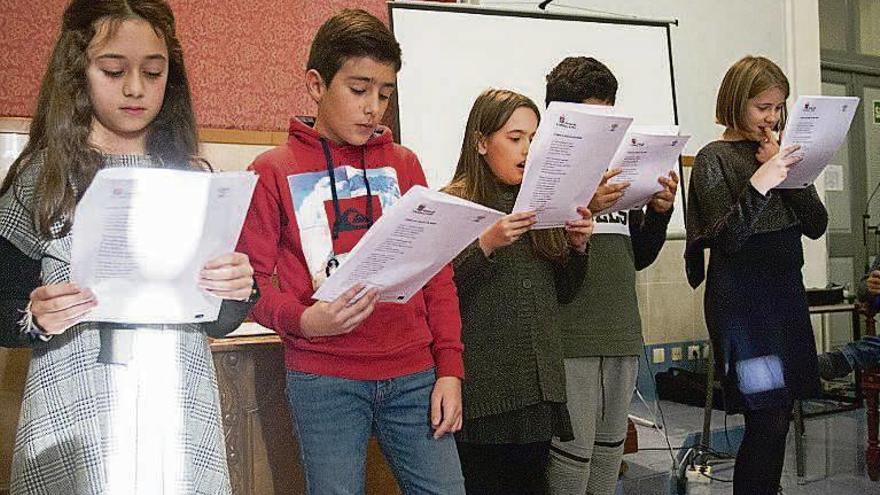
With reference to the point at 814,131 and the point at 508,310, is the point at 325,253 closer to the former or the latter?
the point at 508,310

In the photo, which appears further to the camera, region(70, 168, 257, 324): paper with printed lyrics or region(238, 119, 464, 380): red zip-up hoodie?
region(238, 119, 464, 380): red zip-up hoodie

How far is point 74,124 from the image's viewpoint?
1105 millimetres

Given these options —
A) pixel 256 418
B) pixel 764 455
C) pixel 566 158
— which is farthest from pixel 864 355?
pixel 256 418

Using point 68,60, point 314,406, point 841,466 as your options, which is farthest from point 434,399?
point 841,466

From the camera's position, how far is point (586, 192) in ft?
5.08

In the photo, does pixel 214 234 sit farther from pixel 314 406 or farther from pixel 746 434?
pixel 746 434

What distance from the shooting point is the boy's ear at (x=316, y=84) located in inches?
55.1

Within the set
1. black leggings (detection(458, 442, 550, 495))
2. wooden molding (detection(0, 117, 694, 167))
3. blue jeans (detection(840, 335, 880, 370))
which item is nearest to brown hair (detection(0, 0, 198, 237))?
black leggings (detection(458, 442, 550, 495))

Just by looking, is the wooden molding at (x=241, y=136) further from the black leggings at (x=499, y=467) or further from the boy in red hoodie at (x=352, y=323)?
the black leggings at (x=499, y=467)

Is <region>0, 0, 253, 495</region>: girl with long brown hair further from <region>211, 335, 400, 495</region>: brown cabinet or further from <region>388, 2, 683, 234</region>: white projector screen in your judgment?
<region>388, 2, 683, 234</region>: white projector screen

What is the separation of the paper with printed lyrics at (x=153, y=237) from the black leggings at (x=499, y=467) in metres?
0.75

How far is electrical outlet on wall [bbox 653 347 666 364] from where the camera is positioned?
152 inches

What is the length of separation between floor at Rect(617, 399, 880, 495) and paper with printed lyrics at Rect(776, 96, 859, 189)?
3.88 ft

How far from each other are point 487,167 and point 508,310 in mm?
311
